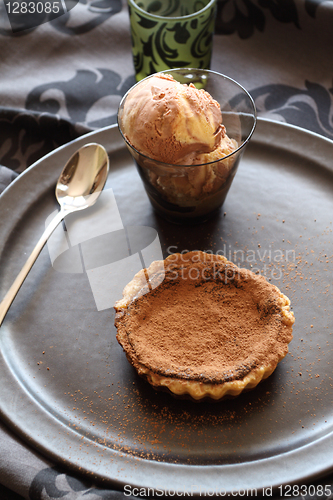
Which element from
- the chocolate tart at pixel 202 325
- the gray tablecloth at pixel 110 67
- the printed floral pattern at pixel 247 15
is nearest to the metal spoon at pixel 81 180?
the gray tablecloth at pixel 110 67

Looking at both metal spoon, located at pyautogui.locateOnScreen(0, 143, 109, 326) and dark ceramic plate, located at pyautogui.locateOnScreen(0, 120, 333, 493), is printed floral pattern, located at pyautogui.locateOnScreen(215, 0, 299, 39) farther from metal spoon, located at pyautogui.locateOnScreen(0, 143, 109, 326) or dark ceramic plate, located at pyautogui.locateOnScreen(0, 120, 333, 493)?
metal spoon, located at pyautogui.locateOnScreen(0, 143, 109, 326)

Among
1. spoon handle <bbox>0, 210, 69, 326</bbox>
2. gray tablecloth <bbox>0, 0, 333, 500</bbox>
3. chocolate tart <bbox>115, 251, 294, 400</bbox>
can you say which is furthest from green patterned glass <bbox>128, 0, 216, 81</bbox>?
chocolate tart <bbox>115, 251, 294, 400</bbox>

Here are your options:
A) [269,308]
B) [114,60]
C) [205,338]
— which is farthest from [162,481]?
[114,60]

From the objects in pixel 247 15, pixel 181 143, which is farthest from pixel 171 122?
pixel 247 15

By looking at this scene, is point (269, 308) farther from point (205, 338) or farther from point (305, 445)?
point (305, 445)

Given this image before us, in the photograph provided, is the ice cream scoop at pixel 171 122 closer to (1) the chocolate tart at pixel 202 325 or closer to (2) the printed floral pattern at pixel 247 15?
(1) the chocolate tart at pixel 202 325
